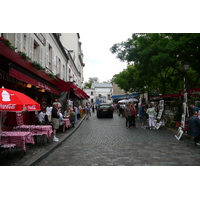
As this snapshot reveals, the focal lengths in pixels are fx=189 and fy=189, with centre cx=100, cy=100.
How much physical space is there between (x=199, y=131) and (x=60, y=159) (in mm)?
5244

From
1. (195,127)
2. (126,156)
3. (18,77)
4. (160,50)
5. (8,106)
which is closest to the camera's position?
(8,106)

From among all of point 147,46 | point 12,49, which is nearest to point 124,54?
point 147,46

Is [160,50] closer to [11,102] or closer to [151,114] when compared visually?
[151,114]

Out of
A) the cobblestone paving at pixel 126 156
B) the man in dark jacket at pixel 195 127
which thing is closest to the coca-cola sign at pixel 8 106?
the cobblestone paving at pixel 126 156

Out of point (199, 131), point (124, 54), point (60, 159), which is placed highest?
point (124, 54)

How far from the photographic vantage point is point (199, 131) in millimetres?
7230

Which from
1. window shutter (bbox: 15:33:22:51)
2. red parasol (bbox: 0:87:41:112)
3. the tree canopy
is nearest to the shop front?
window shutter (bbox: 15:33:22:51)

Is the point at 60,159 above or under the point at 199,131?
under

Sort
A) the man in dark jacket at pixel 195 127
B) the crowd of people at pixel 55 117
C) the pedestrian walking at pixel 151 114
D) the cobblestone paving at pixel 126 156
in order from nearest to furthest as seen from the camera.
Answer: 1. the cobblestone paving at pixel 126 156
2. the man in dark jacket at pixel 195 127
3. the crowd of people at pixel 55 117
4. the pedestrian walking at pixel 151 114

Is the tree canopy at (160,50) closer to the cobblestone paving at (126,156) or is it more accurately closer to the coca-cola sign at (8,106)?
the cobblestone paving at (126,156)

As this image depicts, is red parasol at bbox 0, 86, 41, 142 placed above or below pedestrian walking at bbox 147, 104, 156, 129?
above

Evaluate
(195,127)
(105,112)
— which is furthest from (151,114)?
(105,112)

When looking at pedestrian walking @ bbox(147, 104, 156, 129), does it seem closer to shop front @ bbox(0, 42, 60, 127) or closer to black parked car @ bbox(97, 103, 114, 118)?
shop front @ bbox(0, 42, 60, 127)

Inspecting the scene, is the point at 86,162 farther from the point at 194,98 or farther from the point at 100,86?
the point at 100,86
